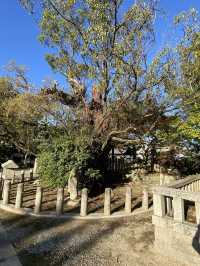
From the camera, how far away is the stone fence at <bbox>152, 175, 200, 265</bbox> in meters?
5.12

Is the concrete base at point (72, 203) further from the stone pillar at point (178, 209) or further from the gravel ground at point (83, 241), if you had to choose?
Result: the stone pillar at point (178, 209)

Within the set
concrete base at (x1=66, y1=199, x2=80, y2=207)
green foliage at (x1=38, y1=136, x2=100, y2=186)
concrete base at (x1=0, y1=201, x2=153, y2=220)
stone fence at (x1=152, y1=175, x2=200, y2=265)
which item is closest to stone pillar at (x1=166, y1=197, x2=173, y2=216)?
stone fence at (x1=152, y1=175, x2=200, y2=265)

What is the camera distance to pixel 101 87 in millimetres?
10031

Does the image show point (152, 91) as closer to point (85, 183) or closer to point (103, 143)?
point (103, 143)

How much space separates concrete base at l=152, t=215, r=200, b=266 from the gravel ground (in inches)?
8.4

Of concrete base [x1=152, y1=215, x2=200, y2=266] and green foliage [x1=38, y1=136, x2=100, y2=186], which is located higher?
green foliage [x1=38, y1=136, x2=100, y2=186]

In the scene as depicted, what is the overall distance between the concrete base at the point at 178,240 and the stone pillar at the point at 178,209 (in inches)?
4.1

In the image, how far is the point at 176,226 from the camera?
17.9 ft

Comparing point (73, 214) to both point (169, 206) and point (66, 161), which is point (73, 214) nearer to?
point (66, 161)

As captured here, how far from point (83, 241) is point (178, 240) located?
2394 millimetres

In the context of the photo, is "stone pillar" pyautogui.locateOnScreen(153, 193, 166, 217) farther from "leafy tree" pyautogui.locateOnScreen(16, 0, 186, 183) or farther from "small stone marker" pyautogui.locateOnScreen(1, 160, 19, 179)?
"small stone marker" pyautogui.locateOnScreen(1, 160, 19, 179)

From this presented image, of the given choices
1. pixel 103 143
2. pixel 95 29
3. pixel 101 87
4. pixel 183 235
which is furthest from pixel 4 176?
pixel 183 235

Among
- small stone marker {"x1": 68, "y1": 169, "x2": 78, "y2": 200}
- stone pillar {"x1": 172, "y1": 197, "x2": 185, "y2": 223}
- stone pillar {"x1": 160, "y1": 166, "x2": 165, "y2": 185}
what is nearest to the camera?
stone pillar {"x1": 172, "y1": 197, "x2": 185, "y2": 223}

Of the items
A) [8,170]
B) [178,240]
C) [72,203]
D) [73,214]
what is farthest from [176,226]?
[8,170]
